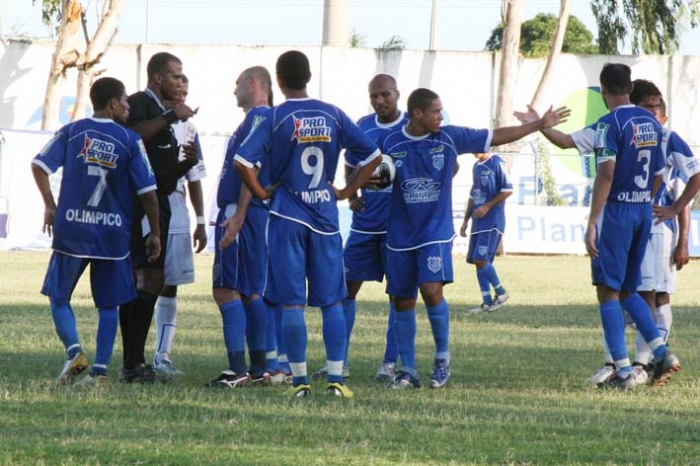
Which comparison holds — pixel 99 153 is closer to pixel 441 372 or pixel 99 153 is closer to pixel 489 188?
pixel 441 372

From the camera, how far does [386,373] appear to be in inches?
399

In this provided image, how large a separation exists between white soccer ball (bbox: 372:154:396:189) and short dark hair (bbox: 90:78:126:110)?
1768mm

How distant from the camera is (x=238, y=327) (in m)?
9.61

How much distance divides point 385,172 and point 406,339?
1.26 metres

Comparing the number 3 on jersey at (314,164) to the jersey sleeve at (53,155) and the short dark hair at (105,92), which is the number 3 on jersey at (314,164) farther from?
the jersey sleeve at (53,155)

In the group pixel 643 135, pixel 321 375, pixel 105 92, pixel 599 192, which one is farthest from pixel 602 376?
pixel 105 92

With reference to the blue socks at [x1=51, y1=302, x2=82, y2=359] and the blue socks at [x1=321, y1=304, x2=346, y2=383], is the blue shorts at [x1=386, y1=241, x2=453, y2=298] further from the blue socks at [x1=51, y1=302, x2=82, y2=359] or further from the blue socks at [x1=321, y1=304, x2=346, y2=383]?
the blue socks at [x1=51, y1=302, x2=82, y2=359]

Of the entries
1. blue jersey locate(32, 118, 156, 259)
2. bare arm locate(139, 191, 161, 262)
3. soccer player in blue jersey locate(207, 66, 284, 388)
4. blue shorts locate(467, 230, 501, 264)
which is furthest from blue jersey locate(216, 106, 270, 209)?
blue shorts locate(467, 230, 501, 264)

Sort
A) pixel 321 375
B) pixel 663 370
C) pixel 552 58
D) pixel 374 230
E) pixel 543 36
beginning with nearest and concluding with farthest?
1. pixel 663 370
2. pixel 321 375
3. pixel 374 230
4. pixel 552 58
5. pixel 543 36

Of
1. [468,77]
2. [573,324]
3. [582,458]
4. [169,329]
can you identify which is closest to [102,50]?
[468,77]

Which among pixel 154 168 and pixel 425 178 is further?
pixel 154 168

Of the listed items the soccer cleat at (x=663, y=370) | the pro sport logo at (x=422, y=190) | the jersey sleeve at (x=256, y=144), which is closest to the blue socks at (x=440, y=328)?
the pro sport logo at (x=422, y=190)

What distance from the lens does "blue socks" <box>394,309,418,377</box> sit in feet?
31.7

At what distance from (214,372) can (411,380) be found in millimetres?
1589
